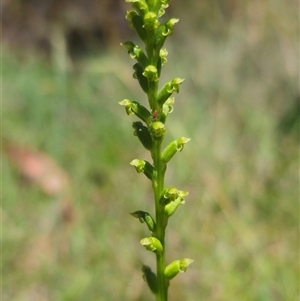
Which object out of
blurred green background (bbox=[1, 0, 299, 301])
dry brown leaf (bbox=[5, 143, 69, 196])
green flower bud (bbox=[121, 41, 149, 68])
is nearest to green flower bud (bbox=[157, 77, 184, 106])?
green flower bud (bbox=[121, 41, 149, 68])

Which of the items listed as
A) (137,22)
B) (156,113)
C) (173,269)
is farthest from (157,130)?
(173,269)

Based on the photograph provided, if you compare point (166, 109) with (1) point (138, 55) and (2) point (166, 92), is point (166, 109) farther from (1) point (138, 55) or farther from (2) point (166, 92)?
(1) point (138, 55)

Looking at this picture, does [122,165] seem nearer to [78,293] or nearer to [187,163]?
[187,163]

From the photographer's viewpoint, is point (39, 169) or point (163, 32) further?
point (39, 169)

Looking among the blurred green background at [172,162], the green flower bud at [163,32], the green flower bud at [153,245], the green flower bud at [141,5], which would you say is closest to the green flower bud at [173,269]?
the green flower bud at [153,245]

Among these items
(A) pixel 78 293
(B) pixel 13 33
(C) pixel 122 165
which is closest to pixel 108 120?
(C) pixel 122 165

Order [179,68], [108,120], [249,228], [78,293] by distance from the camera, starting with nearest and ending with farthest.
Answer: [78,293] → [249,228] → [108,120] → [179,68]
